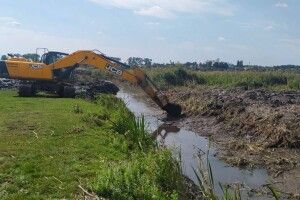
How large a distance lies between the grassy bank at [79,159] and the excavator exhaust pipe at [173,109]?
7.82 metres

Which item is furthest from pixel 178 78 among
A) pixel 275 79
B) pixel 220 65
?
pixel 220 65

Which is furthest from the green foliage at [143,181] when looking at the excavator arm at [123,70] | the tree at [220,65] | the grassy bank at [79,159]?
the tree at [220,65]

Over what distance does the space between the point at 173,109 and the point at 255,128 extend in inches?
284

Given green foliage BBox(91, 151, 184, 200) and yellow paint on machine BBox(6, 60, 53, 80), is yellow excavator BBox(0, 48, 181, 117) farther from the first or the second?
green foliage BBox(91, 151, 184, 200)

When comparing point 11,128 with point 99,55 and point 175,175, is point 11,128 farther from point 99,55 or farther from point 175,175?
point 99,55

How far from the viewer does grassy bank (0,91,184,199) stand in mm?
8531

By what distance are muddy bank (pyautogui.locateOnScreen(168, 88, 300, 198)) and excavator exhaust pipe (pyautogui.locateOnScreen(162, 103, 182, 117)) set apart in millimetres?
684

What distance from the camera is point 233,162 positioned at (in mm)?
15430

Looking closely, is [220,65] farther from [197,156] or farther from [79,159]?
[197,156]

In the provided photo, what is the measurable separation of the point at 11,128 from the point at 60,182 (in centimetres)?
597

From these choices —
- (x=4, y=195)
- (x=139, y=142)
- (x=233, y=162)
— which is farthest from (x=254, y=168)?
(x=4, y=195)

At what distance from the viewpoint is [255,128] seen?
19.8 meters

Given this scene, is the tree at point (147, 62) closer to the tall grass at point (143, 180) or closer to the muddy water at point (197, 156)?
the muddy water at point (197, 156)

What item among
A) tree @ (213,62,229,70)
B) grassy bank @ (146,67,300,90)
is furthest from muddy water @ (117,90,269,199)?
tree @ (213,62,229,70)
